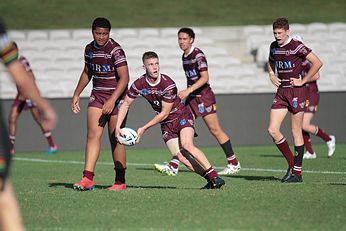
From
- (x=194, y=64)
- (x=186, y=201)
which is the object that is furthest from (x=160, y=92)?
(x=194, y=64)

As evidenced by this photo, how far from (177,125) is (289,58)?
1986mm

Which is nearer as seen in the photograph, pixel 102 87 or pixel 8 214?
pixel 8 214

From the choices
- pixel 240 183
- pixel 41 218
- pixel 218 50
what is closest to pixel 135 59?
pixel 218 50

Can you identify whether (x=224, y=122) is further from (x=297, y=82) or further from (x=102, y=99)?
(x=102, y=99)

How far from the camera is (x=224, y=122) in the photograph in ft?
73.9

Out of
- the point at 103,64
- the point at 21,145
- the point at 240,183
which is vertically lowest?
the point at 21,145

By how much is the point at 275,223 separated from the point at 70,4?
84.0ft

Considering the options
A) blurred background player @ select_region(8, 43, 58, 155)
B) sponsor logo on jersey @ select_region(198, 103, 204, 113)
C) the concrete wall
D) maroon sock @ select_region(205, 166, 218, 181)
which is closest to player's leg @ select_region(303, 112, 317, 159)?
sponsor logo on jersey @ select_region(198, 103, 204, 113)

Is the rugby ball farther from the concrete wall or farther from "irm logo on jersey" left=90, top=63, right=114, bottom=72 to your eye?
the concrete wall

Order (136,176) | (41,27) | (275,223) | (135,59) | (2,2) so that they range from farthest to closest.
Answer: (2,2)
(41,27)
(135,59)
(136,176)
(275,223)

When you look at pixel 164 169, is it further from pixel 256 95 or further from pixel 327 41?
pixel 327 41

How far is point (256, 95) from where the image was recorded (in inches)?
889

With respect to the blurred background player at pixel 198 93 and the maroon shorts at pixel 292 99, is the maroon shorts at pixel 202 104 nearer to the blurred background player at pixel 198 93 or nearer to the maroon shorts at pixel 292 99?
the blurred background player at pixel 198 93

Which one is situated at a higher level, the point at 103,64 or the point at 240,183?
the point at 103,64
